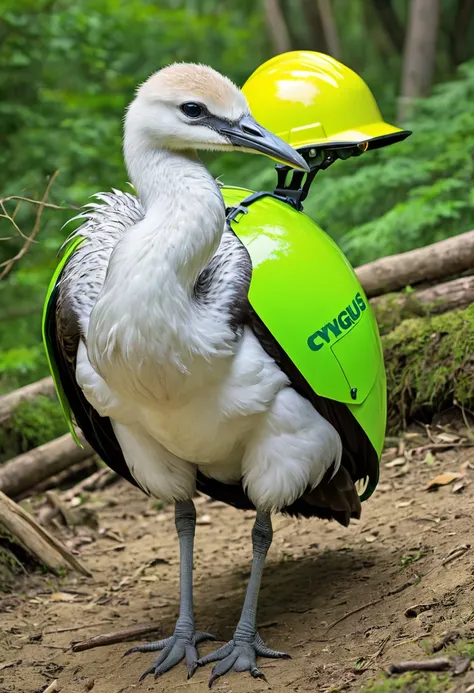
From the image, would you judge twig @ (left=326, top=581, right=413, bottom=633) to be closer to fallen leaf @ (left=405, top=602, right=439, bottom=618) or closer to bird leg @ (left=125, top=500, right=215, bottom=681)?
fallen leaf @ (left=405, top=602, right=439, bottom=618)

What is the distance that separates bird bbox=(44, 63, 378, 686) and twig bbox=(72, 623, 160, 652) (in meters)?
0.21

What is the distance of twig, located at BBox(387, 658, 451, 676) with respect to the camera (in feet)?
8.26

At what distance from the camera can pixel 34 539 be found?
4.42 metres

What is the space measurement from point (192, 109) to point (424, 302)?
285cm

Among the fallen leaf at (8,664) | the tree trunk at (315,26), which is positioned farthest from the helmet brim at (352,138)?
the tree trunk at (315,26)

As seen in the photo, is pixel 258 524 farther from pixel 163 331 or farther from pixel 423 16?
pixel 423 16

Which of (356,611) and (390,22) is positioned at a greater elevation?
(356,611)

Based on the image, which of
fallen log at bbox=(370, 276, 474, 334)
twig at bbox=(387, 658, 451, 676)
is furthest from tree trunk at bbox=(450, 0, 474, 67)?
twig at bbox=(387, 658, 451, 676)

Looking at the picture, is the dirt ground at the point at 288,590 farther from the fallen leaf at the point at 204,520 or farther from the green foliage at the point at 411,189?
the green foliage at the point at 411,189

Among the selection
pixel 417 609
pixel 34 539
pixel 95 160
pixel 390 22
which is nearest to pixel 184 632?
pixel 417 609

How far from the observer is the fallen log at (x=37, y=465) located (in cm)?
489

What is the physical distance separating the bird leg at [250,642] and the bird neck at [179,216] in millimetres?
1178

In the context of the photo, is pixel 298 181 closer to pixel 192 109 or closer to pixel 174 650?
pixel 192 109

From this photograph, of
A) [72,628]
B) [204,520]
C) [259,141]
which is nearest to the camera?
[259,141]
